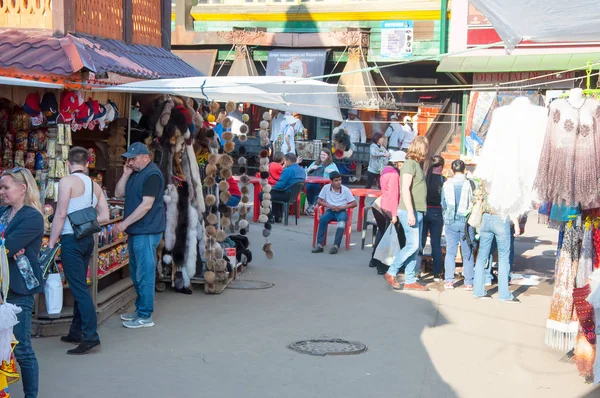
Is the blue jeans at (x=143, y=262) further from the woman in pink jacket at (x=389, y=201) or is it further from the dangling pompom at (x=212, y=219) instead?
the woman in pink jacket at (x=389, y=201)

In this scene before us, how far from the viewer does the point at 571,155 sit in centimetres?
662

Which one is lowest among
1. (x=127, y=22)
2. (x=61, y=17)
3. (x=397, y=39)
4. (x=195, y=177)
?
(x=195, y=177)

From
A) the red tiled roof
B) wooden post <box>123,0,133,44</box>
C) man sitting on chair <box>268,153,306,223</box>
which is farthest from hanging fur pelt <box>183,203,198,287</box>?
man sitting on chair <box>268,153,306,223</box>

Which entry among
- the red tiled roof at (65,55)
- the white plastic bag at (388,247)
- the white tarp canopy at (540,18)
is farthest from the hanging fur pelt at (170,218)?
the white tarp canopy at (540,18)

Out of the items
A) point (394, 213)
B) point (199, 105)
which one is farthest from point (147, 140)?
point (394, 213)

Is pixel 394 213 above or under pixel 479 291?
above

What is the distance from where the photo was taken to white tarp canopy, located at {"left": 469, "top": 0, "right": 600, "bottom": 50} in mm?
5586

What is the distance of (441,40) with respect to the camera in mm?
21297

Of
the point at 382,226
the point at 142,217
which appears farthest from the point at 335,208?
the point at 142,217

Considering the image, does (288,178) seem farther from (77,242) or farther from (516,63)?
(77,242)

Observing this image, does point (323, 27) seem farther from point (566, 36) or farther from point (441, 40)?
point (566, 36)

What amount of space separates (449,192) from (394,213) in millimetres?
745

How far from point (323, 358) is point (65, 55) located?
4.03m

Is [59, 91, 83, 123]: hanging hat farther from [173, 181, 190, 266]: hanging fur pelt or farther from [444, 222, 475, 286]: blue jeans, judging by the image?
[444, 222, 475, 286]: blue jeans
